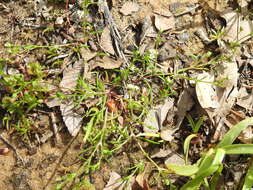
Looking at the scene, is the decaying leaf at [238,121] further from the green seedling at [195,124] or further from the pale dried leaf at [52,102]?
the pale dried leaf at [52,102]

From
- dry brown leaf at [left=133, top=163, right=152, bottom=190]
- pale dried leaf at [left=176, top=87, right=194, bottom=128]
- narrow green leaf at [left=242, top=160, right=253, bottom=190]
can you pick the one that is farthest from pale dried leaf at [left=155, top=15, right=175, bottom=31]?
narrow green leaf at [left=242, top=160, right=253, bottom=190]

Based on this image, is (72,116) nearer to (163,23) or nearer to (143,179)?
(143,179)

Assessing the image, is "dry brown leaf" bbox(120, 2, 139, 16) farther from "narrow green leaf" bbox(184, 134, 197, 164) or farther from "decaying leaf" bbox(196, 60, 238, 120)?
"narrow green leaf" bbox(184, 134, 197, 164)

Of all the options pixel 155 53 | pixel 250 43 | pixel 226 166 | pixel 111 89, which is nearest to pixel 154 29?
pixel 155 53

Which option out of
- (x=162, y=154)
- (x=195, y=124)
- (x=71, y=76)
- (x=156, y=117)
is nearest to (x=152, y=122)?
(x=156, y=117)

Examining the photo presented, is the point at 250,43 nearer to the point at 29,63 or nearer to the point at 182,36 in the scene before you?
the point at 182,36

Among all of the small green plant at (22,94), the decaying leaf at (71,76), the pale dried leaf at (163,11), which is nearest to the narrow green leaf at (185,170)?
the decaying leaf at (71,76)
